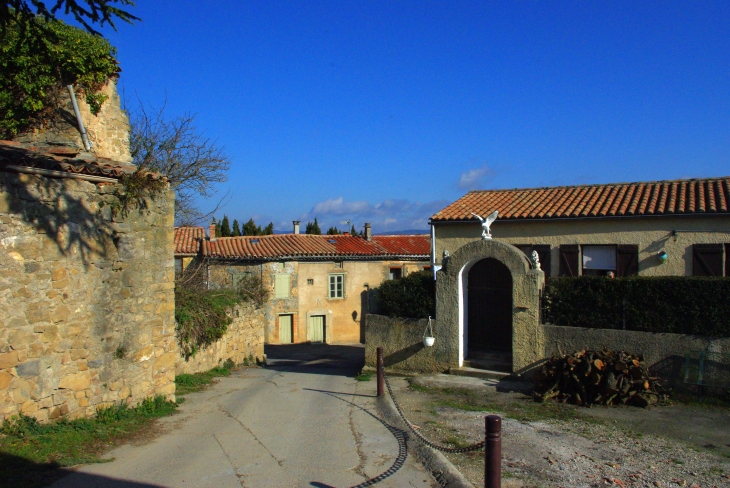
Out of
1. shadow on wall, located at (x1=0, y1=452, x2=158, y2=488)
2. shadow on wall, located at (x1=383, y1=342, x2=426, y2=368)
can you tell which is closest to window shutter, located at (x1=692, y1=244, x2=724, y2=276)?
shadow on wall, located at (x1=383, y1=342, x2=426, y2=368)

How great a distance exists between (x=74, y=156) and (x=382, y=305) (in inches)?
310

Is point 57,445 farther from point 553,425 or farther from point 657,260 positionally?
point 657,260

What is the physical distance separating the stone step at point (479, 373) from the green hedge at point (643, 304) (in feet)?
4.88

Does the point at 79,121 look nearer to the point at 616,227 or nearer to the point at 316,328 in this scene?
the point at 616,227

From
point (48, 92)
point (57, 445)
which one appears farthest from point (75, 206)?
point (48, 92)

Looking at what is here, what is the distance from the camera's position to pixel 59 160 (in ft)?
Answer: 23.9

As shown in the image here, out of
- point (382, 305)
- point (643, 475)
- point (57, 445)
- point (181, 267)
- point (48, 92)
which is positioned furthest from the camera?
point (181, 267)

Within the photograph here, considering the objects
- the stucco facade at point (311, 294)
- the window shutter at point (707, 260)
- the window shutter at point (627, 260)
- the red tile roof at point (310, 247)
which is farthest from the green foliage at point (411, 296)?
the red tile roof at point (310, 247)

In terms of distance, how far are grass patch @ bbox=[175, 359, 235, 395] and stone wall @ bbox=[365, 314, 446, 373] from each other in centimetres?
376

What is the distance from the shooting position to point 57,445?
6.64 metres

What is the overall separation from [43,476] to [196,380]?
6.48m

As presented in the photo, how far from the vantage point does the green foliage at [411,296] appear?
1300cm

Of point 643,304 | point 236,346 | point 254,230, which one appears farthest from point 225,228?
point 643,304

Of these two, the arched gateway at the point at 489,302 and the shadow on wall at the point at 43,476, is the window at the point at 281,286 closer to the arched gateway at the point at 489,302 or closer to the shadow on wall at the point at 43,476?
the arched gateway at the point at 489,302
